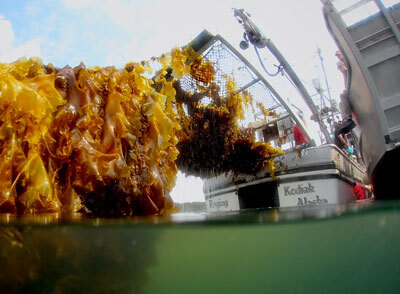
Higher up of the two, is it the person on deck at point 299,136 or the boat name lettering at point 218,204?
the person on deck at point 299,136

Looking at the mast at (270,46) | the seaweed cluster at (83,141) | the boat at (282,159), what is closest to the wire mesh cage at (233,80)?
the boat at (282,159)

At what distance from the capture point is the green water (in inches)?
73.4

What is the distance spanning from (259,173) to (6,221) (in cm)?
426

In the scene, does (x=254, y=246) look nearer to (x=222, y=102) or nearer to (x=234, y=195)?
(x=222, y=102)

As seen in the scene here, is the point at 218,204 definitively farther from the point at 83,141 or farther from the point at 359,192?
the point at 83,141

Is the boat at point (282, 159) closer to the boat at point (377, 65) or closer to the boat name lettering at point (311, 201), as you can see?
the boat name lettering at point (311, 201)

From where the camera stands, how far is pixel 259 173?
5266mm

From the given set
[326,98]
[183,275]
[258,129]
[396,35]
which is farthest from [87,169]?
[326,98]

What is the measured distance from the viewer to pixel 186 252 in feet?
6.73

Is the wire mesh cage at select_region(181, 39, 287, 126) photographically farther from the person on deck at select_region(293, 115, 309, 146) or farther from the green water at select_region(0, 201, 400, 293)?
the green water at select_region(0, 201, 400, 293)

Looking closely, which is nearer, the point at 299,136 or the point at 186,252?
the point at 186,252

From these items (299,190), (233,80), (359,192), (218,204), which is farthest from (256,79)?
(218,204)

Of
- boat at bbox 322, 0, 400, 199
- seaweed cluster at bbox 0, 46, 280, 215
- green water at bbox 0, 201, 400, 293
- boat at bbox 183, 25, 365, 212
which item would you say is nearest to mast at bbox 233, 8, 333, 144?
boat at bbox 183, 25, 365, 212

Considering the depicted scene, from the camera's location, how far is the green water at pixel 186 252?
186 centimetres
